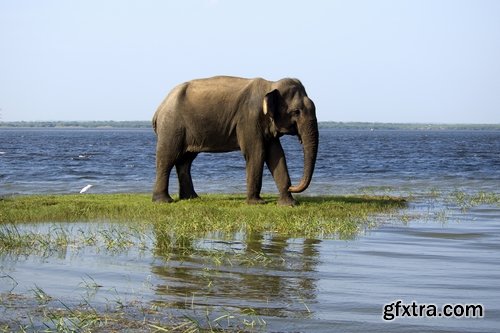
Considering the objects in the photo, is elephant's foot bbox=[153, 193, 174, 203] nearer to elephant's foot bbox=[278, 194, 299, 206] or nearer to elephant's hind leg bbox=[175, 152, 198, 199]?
elephant's hind leg bbox=[175, 152, 198, 199]

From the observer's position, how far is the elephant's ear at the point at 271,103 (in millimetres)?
19312

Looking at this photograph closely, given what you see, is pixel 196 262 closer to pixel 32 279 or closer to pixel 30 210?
pixel 32 279

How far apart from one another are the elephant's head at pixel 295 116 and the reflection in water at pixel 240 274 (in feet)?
14.4

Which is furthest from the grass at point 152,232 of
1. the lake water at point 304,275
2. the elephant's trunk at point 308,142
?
the elephant's trunk at point 308,142

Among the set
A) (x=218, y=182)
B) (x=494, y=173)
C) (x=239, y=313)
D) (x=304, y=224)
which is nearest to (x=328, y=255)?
(x=304, y=224)

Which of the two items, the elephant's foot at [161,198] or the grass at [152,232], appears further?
the elephant's foot at [161,198]

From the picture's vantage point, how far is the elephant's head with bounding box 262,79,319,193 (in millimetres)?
19406

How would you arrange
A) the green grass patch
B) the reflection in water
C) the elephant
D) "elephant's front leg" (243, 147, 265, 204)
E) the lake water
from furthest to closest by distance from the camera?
"elephant's front leg" (243, 147, 265, 204)
the elephant
the green grass patch
the reflection in water
the lake water

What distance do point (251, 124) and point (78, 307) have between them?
35.0ft

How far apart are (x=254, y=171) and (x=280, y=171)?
23.3 inches

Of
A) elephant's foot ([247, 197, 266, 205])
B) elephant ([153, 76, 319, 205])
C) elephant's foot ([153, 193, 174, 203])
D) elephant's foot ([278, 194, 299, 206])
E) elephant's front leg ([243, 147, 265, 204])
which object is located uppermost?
elephant ([153, 76, 319, 205])

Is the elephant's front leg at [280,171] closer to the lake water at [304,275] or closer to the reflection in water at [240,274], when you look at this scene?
the lake water at [304,275]

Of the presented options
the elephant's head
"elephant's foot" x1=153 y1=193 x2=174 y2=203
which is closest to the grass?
"elephant's foot" x1=153 y1=193 x2=174 y2=203

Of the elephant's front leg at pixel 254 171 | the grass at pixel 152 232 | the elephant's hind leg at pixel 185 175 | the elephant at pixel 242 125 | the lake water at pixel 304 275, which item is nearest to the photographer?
the grass at pixel 152 232
